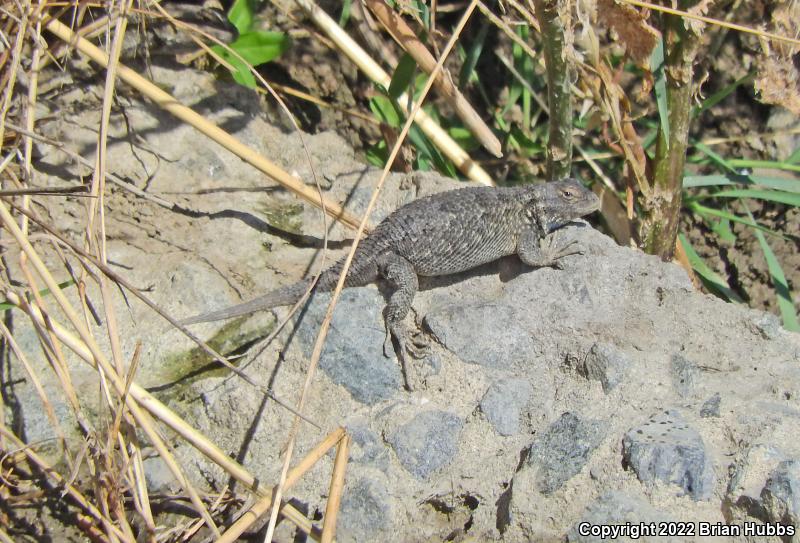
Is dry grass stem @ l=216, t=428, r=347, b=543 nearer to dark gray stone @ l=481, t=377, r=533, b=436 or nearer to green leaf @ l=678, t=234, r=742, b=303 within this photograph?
dark gray stone @ l=481, t=377, r=533, b=436

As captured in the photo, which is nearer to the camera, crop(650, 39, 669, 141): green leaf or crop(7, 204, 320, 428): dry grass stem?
crop(7, 204, 320, 428): dry grass stem

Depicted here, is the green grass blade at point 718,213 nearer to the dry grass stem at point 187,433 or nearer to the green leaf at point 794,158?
the green leaf at point 794,158

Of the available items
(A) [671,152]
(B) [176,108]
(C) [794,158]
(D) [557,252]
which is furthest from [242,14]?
(C) [794,158]

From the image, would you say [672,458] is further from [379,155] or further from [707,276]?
[379,155]

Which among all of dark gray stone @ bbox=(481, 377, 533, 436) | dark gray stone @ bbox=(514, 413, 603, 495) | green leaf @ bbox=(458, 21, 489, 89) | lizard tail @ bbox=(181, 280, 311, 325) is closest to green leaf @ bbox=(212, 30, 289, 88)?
green leaf @ bbox=(458, 21, 489, 89)

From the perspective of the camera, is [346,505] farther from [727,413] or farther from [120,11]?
[120,11]
